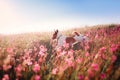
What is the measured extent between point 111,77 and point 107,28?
30.5ft

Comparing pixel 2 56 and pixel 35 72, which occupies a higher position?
pixel 2 56

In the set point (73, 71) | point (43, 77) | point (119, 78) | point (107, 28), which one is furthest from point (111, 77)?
point (107, 28)

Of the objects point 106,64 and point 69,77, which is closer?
point 69,77

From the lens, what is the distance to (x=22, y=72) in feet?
15.8

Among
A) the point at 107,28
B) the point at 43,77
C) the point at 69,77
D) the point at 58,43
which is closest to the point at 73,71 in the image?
the point at 69,77

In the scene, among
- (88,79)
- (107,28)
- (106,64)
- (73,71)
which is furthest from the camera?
(107,28)

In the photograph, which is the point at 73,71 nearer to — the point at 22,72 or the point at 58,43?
the point at 22,72

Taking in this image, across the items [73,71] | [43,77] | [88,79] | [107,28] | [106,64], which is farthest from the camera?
[107,28]

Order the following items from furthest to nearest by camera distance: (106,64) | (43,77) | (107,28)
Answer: (107,28) → (106,64) → (43,77)

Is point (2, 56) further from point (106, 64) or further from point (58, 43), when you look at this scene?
point (58, 43)

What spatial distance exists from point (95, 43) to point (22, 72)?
575 centimetres

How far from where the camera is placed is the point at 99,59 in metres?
5.80

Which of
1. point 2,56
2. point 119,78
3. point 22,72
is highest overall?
point 2,56

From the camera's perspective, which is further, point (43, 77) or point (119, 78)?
point (119, 78)
